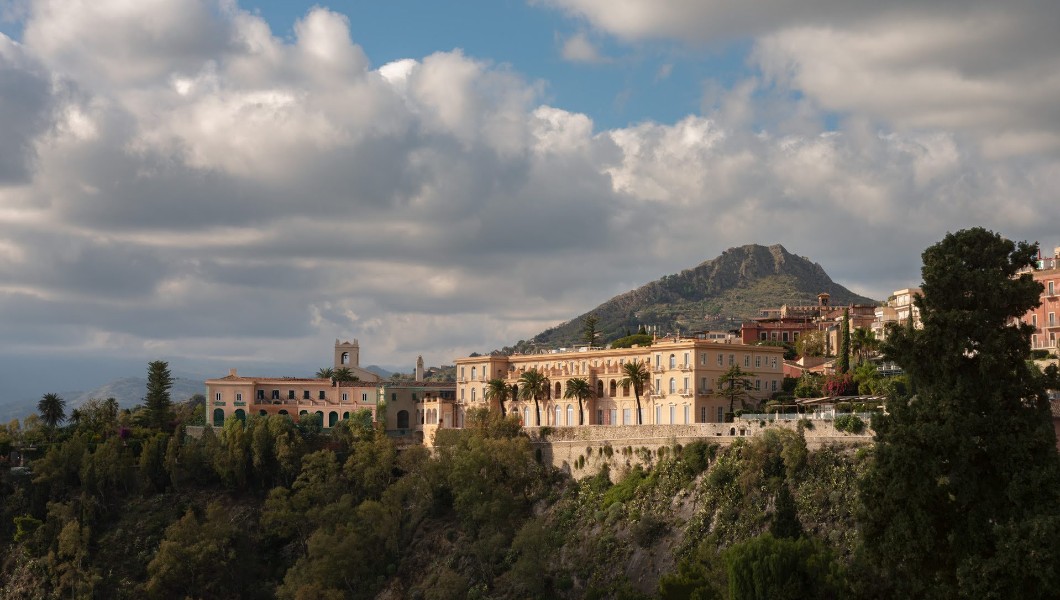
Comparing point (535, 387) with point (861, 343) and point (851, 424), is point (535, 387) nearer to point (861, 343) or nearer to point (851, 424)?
point (861, 343)

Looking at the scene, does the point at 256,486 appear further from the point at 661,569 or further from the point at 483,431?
the point at 661,569

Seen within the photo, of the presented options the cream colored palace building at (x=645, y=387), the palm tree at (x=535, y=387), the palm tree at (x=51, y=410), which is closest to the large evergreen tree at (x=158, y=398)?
the palm tree at (x=51, y=410)

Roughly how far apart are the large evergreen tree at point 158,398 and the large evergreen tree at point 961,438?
7600 cm

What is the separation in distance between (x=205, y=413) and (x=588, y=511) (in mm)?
46164

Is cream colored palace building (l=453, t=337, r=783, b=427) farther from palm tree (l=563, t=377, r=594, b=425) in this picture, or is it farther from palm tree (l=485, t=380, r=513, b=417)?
palm tree (l=485, t=380, r=513, b=417)

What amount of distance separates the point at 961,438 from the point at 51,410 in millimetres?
84461

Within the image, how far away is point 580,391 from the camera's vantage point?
8719cm

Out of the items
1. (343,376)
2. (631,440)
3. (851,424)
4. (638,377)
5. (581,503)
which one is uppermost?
(343,376)

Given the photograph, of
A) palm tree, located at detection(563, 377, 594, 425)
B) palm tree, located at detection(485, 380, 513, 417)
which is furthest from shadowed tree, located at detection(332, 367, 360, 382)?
palm tree, located at detection(563, 377, 594, 425)

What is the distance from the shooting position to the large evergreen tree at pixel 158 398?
104 m

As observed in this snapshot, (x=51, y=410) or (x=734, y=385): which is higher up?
(x=734, y=385)

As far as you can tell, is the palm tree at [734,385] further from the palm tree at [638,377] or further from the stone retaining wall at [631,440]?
the stone retaining wall at [631,440]

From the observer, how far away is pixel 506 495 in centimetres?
7762

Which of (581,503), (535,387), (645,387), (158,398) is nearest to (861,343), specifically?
(645,387)
